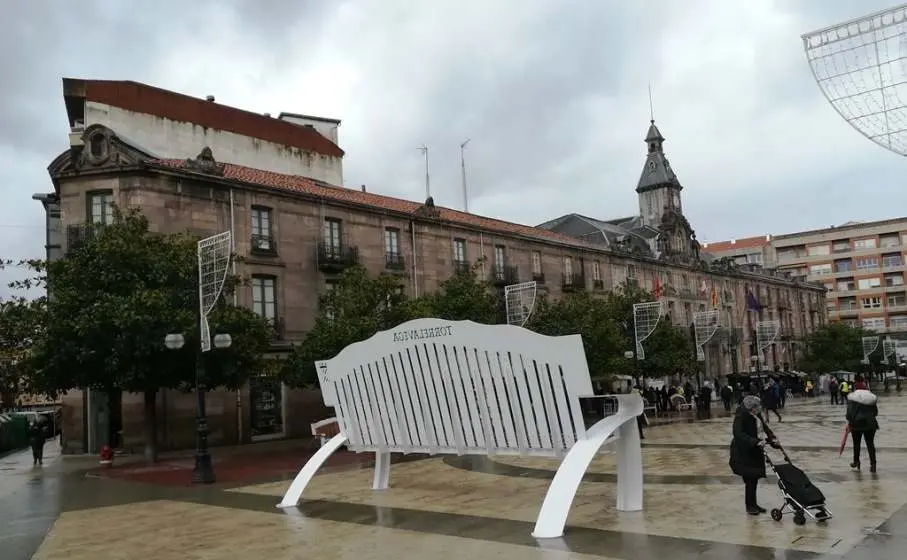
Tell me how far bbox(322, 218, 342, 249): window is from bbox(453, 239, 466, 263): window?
6.53m

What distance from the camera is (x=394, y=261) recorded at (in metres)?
33.7

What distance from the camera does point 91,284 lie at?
21734 mm

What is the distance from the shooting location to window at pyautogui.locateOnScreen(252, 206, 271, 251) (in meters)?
29.2

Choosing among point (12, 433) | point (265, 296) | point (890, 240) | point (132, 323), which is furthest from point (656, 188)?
point (132, 323)

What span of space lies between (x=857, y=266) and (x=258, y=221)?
240 ft

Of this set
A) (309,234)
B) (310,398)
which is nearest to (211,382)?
(310,398)

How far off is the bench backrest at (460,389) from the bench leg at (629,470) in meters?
0.80

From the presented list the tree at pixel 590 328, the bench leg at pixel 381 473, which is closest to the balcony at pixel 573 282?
the tree at pixel 590 328

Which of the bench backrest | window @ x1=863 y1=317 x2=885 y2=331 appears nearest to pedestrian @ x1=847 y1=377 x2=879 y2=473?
the bench backrest

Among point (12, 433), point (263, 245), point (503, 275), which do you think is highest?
point (263, 245)

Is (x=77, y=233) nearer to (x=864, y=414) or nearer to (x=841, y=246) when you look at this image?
(x=864, y=414)

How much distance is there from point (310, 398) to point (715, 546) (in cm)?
2356

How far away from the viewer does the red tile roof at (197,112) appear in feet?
102

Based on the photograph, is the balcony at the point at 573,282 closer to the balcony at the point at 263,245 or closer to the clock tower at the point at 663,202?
the clock tower at the point at 663,202
